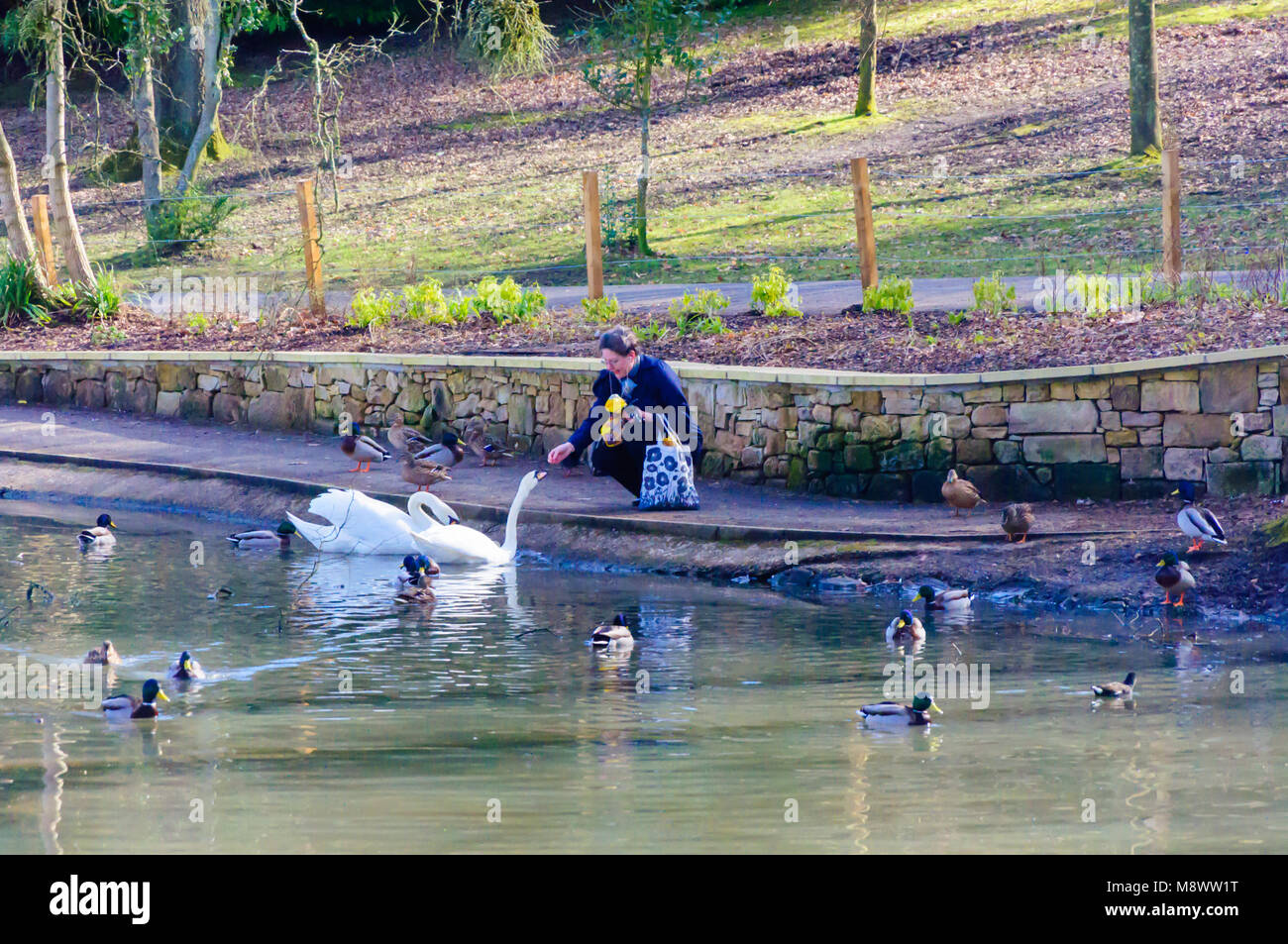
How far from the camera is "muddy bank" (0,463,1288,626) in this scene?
10.4 meters

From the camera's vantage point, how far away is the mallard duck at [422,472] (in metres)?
13.9

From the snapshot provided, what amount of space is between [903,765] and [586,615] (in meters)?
3.74

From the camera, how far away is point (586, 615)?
1074 centimetres

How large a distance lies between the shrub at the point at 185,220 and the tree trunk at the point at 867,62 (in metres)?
11.9

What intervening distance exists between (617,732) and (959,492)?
4.83m

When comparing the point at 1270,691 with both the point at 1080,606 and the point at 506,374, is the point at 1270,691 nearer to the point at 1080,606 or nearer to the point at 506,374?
the point at 1080,606

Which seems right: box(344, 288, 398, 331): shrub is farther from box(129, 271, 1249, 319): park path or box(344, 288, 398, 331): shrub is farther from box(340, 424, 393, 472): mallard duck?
box(340, 424, 393, 472): mallard duck

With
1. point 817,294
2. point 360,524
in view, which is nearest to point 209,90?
point 817,294

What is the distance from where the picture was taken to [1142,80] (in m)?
23.9

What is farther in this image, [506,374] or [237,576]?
[506,374]

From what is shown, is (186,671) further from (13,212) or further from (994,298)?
(13,212)
